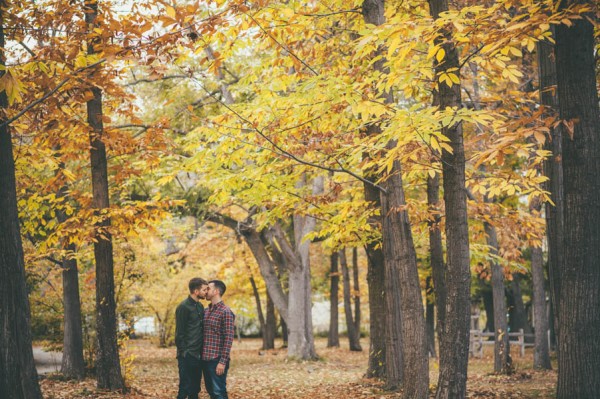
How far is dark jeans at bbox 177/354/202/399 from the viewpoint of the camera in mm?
8281

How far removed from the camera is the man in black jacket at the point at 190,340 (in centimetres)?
825

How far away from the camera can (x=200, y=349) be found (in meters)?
8.27

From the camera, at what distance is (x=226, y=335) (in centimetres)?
822

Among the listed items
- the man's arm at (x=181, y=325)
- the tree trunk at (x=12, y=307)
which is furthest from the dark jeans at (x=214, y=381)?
the tree trunk at (x=12, y=307)

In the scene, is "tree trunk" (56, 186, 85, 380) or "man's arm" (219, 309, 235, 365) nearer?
"man's arm" (219, 309, 235, 365)

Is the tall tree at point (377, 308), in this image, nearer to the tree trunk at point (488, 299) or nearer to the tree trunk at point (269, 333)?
the tree trunk at point (269, 333)

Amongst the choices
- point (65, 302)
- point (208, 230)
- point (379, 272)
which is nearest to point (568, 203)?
point (379, 272)

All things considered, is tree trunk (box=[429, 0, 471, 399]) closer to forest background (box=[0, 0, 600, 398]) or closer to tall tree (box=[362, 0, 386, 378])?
forest background (box=[0, 0, 600, 398])

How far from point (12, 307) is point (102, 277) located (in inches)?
221

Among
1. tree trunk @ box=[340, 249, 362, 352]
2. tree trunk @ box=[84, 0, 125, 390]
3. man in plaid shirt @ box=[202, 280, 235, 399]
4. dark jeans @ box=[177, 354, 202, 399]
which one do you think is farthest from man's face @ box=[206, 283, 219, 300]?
tree trunk @ box=[340, 249, 362, 352]

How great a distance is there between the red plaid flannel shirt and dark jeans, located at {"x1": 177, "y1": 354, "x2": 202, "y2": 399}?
0.19 meters

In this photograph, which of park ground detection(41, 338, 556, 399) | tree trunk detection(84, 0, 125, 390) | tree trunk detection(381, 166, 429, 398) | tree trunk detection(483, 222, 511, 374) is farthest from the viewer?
tree trunk detection(483, 222, 511, 374)

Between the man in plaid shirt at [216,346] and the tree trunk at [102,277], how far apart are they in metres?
3.84

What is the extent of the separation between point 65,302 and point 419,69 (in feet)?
37.1
